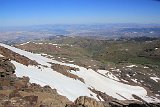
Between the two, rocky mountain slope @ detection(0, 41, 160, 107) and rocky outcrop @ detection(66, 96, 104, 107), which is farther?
rocky mountain slope @ detection(0, 41, 160, 107)

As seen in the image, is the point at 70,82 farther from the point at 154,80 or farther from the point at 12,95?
the point at 154,80

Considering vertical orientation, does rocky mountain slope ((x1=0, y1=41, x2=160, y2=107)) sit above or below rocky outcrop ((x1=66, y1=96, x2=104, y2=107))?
below

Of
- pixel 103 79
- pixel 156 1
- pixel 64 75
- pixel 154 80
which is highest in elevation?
pixel 156 1

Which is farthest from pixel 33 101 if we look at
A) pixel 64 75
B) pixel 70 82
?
pixel 64 75

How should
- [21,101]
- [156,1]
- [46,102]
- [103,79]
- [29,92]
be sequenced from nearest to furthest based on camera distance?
[156,1] < [21,101] < [46,102] < [29,92] < [103,79]

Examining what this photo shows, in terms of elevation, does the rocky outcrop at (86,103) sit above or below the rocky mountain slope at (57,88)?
above

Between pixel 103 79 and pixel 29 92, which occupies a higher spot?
pixel 29 92

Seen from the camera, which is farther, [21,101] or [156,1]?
Answer: [21,101]

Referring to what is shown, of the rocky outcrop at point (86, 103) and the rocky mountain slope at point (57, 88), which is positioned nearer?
the rocky outcrop at point (86, 103)
